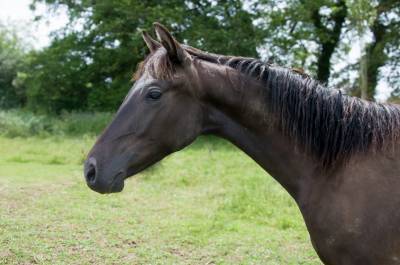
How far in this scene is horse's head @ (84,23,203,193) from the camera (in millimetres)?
2355

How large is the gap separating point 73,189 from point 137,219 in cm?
227

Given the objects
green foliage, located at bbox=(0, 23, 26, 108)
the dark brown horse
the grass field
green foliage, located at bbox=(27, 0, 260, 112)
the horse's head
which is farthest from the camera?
green foliage, located at bbox=(0, 23, 26, 108)

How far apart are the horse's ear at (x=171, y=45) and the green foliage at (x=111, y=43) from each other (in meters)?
14.8

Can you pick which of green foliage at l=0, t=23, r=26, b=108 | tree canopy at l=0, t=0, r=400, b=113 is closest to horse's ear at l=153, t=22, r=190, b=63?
tree canopy at l=0, t=0, r=400, b=113

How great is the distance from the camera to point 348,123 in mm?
2396

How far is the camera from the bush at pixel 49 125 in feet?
54.8

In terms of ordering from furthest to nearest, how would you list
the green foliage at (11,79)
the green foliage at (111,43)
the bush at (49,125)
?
1. the green foliage at (11,79)
2. the green foliage at (111,43)
3. the bush at (49,125)

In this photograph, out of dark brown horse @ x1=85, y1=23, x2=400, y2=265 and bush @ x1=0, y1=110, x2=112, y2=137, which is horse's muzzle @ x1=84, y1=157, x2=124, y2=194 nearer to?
dark brown horse @ x1=85, y1=23, x2=400, y2=265

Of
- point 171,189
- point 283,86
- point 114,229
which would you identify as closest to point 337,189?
point 283,86

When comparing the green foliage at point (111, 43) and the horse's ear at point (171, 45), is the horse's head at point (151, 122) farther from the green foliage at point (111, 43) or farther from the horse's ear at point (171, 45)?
the green foliage at point (111, 43)

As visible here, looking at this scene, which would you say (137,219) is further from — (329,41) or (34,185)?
(329,41)

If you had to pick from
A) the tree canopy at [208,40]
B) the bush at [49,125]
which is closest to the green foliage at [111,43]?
the tree canopy at [208,40]

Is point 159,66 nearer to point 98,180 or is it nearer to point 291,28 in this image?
point 98,180

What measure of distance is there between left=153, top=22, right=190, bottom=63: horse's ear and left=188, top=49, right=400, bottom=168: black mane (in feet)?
1.05
